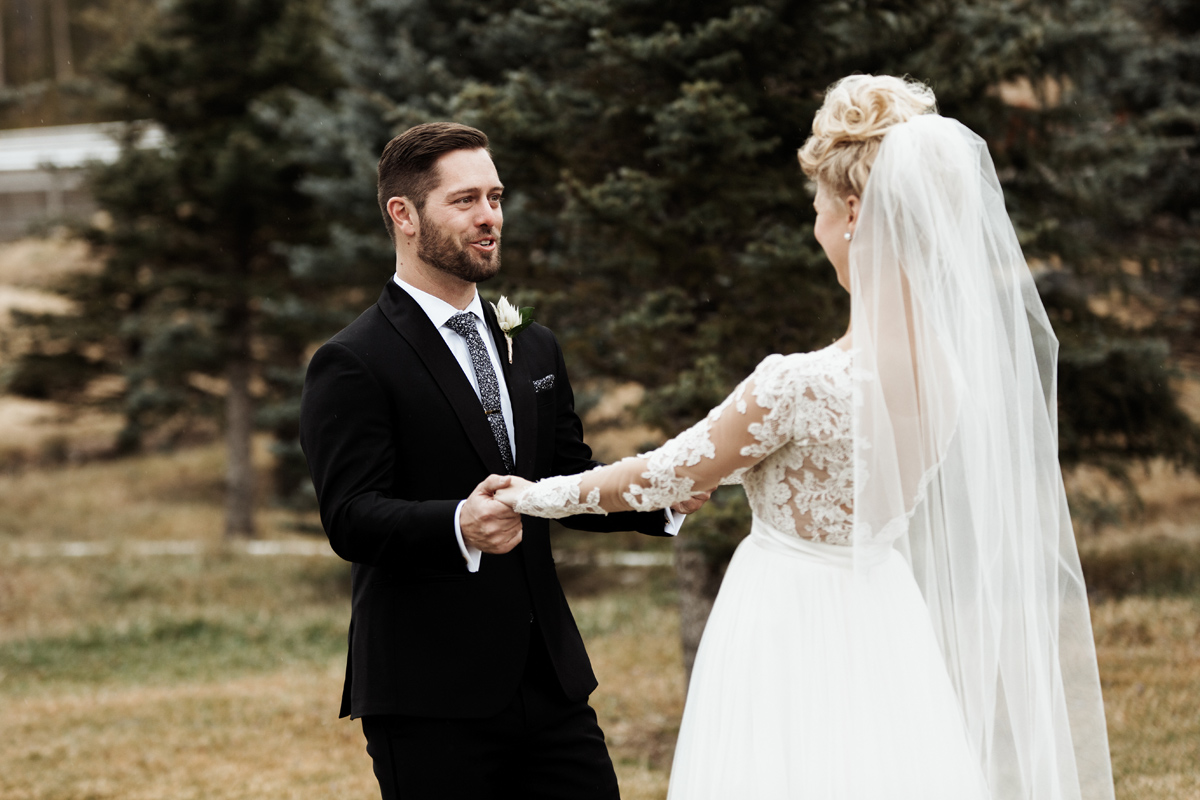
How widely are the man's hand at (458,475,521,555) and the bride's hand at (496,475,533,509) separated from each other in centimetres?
1

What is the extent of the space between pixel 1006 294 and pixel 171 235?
16194 millimetres

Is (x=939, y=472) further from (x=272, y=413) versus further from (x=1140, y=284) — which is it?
(x=272, y=413)

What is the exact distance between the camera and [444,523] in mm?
2826

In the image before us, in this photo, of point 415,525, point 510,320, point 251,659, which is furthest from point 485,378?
point 251,659

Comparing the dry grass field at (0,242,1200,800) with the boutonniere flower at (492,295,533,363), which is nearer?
the boutonniere flower at (492,295,533,363)

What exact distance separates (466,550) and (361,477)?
1.15 feet

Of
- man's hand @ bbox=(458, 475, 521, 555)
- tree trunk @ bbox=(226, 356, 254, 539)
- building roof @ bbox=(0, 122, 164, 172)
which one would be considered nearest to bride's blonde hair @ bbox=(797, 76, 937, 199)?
man's hand @ bbox=(458, 475, 521, 555)

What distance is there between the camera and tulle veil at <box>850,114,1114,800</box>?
2633 millimetres

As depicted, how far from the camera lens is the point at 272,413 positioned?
14633mm

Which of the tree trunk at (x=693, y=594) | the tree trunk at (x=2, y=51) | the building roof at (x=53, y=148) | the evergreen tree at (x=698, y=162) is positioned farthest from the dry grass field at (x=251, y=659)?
the tree trunk at (x=2, y=51)

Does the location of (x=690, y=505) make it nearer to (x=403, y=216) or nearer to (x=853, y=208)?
(x=853, y=208)

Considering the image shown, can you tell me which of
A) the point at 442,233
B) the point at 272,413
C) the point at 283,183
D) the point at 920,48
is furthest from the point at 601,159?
the point at 283,183

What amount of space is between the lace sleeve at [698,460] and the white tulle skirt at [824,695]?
0.95ft

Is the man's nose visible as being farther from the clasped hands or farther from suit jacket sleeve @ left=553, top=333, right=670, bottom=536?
the clasped hands
